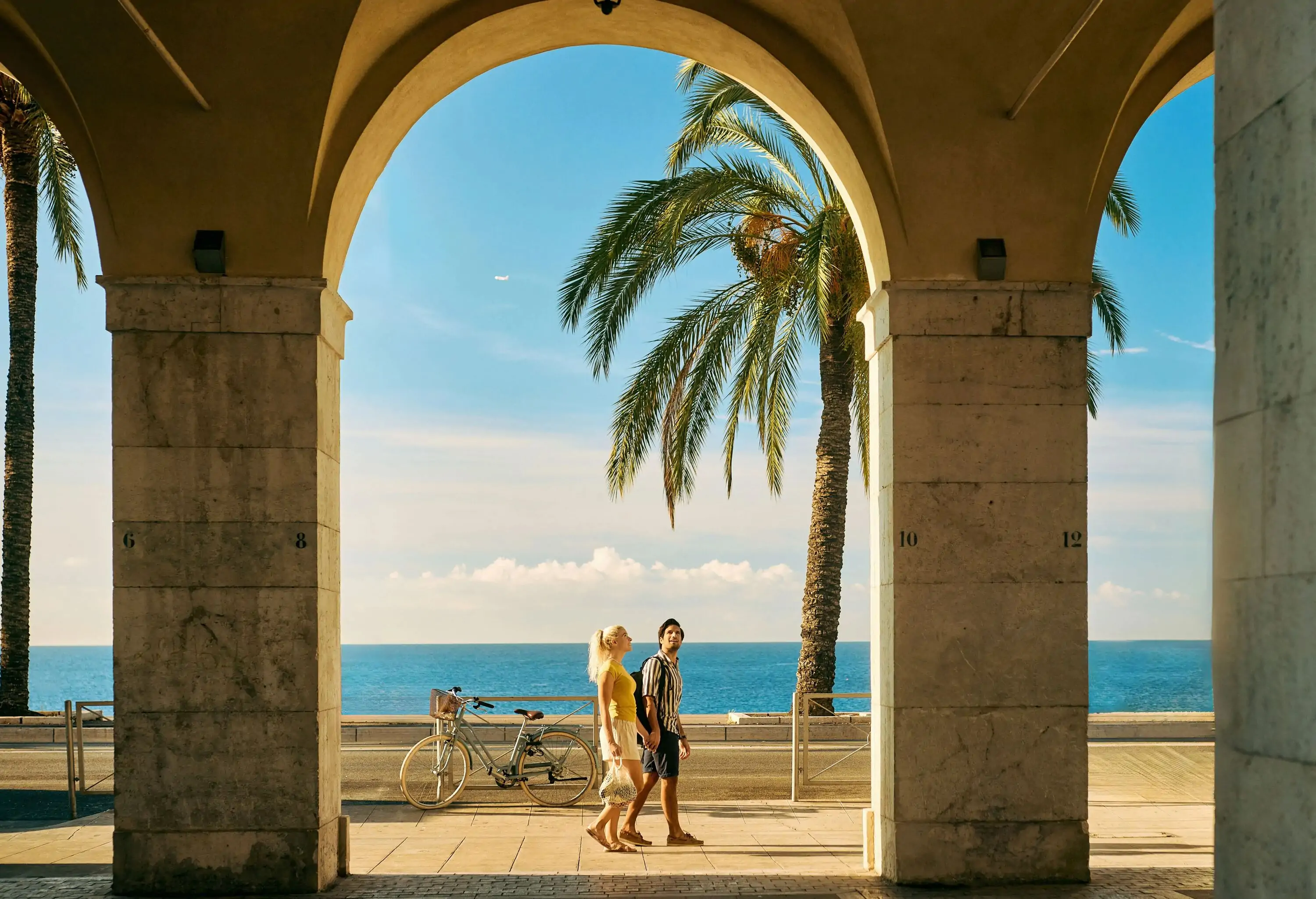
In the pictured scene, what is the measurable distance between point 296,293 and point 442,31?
2.05 metres

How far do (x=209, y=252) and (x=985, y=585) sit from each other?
5353 millimetres

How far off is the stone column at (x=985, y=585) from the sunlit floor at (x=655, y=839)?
3.22 ft

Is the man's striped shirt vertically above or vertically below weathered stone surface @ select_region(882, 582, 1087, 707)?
below

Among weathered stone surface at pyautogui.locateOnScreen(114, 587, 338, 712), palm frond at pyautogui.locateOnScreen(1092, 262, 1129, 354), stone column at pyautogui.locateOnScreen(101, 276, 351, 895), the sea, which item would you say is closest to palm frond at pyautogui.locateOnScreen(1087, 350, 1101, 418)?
palm frond at pyautogui.locateOnScreen(1092, 262, 1129, 354)

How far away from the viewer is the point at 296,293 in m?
8.24

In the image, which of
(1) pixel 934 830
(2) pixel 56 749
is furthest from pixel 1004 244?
(2) pixel 56 749

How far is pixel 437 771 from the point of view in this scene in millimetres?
11992

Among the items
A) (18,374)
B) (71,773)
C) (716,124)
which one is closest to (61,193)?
(18,374)

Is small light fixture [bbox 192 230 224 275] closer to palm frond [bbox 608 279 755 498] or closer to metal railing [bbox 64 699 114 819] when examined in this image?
metal railing [bbox 64 699 114 819]

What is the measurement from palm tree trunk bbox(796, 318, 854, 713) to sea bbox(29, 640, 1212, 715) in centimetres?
2454

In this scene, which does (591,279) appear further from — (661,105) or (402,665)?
(402,665)

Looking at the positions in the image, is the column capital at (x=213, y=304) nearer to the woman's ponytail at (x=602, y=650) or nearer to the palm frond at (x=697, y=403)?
the woman's ponytail at (x=602, y=650)

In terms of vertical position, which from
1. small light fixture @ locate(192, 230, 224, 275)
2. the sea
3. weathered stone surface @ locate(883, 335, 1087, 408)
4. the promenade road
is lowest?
the sea

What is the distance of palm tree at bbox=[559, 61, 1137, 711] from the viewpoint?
17422mm
